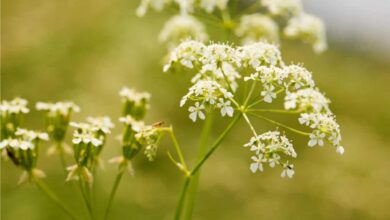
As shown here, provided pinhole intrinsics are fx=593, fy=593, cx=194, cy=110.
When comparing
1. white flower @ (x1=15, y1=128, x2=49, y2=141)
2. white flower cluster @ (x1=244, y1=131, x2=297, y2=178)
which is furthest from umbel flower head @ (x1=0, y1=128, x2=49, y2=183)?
white flower cluster @ (x1=244, y1=131, x2=297, y2=178)

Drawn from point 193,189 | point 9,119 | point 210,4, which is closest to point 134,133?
point 193,189

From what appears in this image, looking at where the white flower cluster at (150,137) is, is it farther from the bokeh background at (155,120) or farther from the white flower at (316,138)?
the bokeh background at (155,120)

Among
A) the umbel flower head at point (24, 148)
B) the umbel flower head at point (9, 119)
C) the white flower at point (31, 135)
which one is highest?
the umbel flower head at point (9, 119)

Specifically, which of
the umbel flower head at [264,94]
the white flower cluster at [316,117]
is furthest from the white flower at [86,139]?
the white flower cluster at [316,117]

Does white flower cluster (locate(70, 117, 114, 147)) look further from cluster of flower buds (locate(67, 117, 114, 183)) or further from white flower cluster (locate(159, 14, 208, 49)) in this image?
white flower cluster (locate(159, 14, 208, 49))

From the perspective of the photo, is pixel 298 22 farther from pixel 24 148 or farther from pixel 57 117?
pixel 24 148
